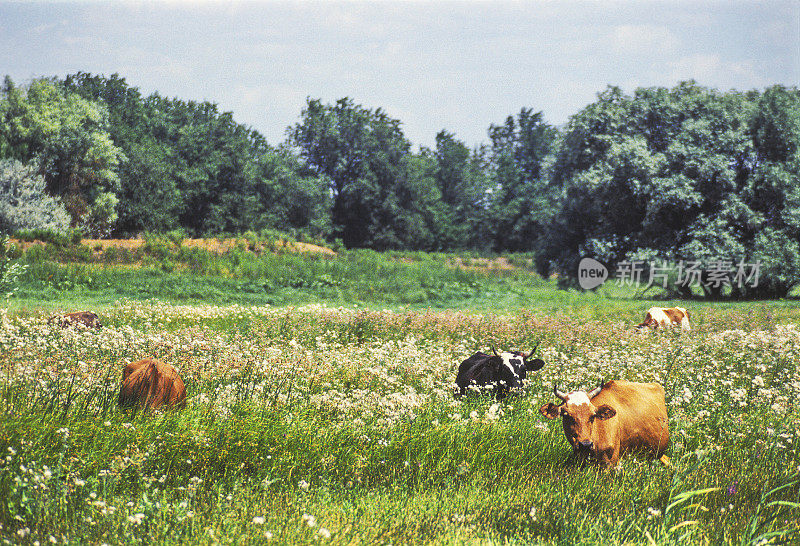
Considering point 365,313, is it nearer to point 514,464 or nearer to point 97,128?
point 514,464

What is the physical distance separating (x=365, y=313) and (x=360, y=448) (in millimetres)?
8402

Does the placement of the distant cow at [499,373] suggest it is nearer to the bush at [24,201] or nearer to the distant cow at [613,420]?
the distant cow at [613,420]

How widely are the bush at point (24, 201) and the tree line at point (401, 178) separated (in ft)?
0.31

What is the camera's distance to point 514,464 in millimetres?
5934

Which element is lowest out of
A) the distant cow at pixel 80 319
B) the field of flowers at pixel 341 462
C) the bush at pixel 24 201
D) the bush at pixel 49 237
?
the distant cow at pixel 80 319

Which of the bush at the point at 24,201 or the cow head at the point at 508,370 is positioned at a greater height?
the bush at the point at 24,201

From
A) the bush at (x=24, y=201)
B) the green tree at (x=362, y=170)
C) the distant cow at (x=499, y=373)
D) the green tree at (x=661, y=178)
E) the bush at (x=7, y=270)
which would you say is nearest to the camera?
the distant cow at (x=499, y=373)

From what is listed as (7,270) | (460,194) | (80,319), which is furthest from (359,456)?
(460,194)

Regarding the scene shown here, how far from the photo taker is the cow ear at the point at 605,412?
5.47 m

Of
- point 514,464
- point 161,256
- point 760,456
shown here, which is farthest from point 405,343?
point 161,256

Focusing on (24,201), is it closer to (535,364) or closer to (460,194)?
(535,364)

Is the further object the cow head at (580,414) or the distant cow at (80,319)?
the distant cow at (80,319)

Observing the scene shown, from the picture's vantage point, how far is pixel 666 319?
15078mm

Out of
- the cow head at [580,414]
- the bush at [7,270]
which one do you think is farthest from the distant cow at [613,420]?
the bush at [7,270]
